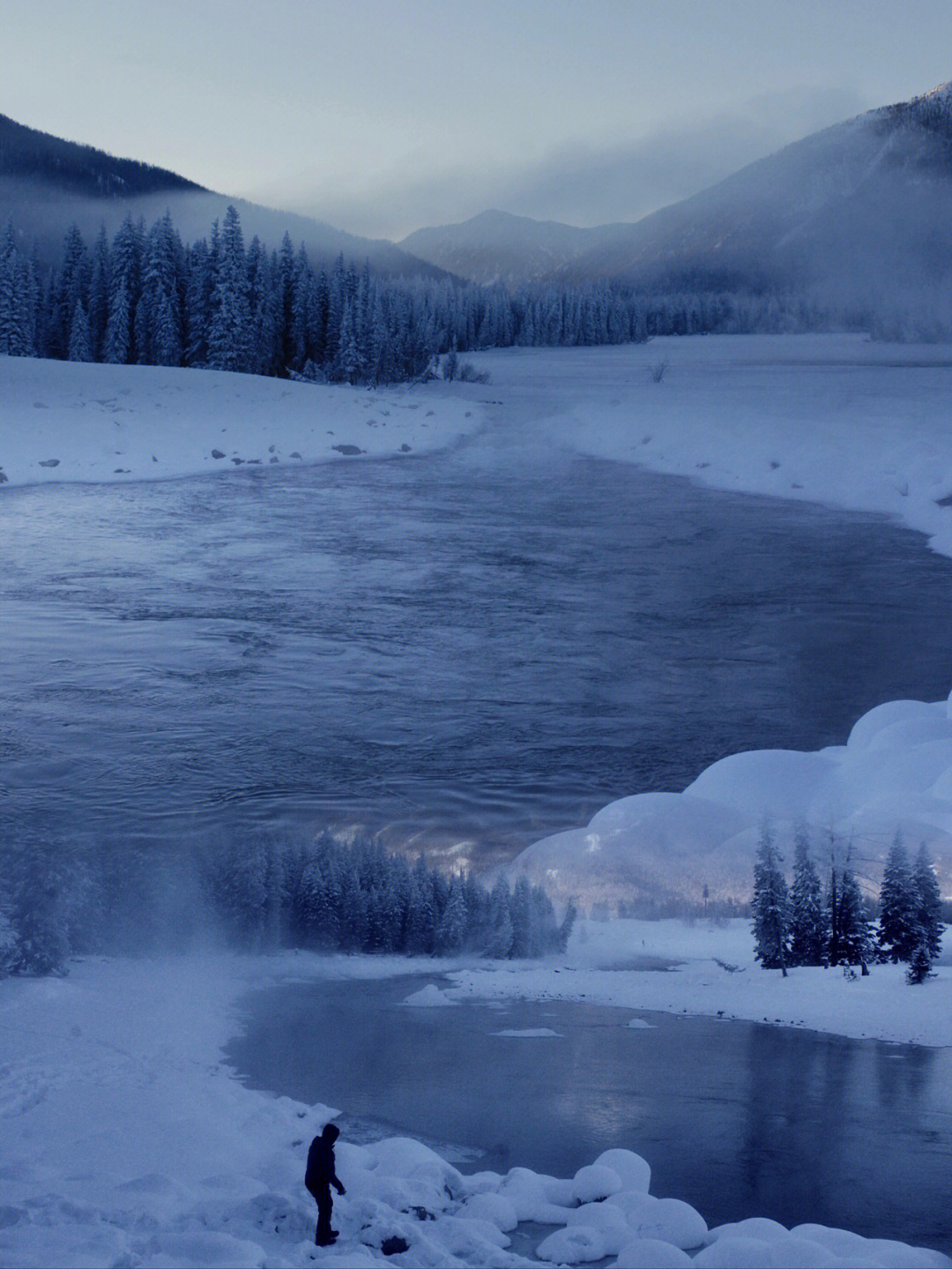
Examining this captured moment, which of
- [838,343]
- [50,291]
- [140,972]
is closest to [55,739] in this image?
[140,972]

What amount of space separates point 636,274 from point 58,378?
2371 cm

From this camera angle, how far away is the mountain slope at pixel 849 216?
57.5ft

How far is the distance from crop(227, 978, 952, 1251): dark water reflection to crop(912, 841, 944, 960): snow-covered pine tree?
0.39 meters

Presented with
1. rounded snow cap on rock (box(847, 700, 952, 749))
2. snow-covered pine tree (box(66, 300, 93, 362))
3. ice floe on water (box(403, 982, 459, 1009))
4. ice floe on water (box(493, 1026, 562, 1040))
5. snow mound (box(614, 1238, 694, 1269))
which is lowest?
snow mound (box(614, 1238, 694, 1269))

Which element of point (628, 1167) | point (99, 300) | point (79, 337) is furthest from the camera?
point (99, 300)

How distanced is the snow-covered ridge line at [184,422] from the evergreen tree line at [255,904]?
1214cm

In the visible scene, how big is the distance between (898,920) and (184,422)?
21.8 m

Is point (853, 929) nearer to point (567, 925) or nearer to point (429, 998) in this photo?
point (567, 925)

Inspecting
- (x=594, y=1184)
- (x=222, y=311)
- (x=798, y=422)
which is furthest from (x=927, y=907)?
(x=222, y=311)

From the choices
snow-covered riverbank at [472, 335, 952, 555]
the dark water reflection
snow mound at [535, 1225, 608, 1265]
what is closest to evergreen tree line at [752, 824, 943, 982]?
the dark water reflection

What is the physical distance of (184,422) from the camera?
23719mm

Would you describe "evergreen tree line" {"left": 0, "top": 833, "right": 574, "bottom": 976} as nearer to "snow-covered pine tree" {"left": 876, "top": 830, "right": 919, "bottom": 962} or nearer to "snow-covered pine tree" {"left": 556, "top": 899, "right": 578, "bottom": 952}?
"snow-covered pine tree" {"left": 556, "top": 899, "right": 578, "bottom": 952}

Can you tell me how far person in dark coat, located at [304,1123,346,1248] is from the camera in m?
3.46

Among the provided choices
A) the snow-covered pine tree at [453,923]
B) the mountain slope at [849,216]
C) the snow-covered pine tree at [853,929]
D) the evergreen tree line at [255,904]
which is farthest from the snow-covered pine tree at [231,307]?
the snow-covered pine tree at [853,929]
